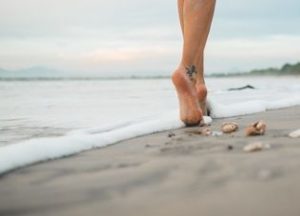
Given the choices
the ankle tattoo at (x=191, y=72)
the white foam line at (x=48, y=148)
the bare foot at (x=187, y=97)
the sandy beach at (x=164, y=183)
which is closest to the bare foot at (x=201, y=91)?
the ankle tattoo at (x=191, y=72)

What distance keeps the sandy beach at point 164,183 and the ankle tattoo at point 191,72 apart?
117cm

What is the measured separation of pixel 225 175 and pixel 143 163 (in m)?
0.33

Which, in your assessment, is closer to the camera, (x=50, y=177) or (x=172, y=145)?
(x=50, y=177)

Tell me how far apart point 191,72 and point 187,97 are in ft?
0.68

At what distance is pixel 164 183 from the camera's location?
125 cm

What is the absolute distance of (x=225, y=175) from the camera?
1.31 meters

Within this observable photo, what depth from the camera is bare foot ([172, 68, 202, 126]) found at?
2.88 metres

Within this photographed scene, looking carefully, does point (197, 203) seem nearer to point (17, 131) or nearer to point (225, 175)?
point (225, 175)

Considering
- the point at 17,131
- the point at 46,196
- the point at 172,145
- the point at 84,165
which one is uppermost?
the point at 46,196

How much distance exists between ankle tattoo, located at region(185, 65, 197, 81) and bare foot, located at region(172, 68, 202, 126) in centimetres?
4

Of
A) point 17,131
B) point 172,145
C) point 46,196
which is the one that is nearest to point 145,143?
point 172,145

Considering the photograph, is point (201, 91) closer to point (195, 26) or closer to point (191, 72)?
point (191, 72)

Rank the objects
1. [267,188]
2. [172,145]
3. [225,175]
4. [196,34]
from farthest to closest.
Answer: [196,34], [172,145], [225,175], [267,188]

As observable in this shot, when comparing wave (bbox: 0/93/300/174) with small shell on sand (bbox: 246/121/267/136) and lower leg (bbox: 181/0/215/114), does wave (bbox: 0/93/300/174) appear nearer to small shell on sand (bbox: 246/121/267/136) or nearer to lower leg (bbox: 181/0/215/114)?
lower leg (bbox: 181/0/215/114)
